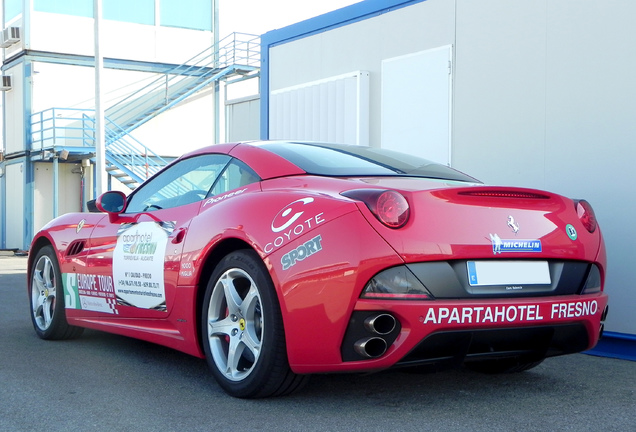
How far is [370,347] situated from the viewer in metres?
3.43

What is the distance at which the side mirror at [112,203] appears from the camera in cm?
516

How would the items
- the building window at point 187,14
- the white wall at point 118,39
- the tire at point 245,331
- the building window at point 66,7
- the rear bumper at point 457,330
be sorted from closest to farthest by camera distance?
the rear bumper at point 457,330, the tire at point 245,331, the building window at point 66,7, the white wall at point 118,39, the building window at point 187,14

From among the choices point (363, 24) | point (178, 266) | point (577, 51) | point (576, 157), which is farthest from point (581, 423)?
point (363, 24)

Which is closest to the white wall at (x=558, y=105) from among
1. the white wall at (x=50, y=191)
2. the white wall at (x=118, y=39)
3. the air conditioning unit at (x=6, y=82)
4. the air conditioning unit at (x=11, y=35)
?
the white wall at (x=50, y=191)

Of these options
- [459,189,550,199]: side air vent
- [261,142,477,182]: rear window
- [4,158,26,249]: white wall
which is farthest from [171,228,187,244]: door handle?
[4,158,26,249]: white wall

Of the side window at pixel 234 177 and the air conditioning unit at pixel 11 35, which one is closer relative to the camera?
the side window at pixel 234 177

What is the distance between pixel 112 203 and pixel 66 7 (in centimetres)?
1991

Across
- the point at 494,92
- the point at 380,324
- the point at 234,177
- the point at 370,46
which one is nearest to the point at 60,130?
the point at 370,46

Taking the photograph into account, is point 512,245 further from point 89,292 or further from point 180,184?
point 89,292

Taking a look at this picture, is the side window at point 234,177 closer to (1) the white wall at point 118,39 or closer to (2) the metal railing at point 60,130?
(2) the metal railing at point 60,130

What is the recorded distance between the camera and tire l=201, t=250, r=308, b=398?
144 inches

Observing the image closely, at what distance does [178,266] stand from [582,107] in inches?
129

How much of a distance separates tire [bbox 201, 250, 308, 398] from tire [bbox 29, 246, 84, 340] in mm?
2006

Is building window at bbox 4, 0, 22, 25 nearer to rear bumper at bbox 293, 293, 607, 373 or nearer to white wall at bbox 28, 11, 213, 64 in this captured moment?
white wall at bbox 28, 11, 213, 64
